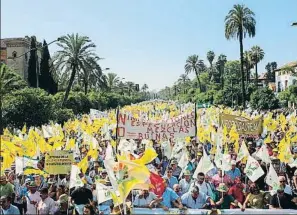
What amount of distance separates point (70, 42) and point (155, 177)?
36309 millimetres

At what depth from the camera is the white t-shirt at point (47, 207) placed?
8.43 m

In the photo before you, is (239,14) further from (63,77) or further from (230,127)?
(230,127)

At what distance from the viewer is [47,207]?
8453 millimetres

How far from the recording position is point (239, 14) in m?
54.3

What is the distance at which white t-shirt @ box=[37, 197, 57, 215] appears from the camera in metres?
8.43

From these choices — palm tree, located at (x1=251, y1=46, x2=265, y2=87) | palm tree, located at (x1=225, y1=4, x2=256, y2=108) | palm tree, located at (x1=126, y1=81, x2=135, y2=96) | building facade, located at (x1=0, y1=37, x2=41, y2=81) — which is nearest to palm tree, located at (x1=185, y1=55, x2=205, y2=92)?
palm tree, located at (x1=251, y1=46, x2=265, y2=87)

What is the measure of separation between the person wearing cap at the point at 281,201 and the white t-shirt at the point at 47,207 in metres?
3.48

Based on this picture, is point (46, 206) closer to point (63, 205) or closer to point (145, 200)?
point (63, 205)

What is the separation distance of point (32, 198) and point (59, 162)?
189cm

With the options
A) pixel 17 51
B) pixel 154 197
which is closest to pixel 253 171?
pixel 154 197

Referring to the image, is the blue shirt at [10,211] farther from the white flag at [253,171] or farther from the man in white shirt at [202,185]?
the white flag at [253,171]

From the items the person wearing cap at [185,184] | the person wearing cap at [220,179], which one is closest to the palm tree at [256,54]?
the person wearing cap at [220,179]

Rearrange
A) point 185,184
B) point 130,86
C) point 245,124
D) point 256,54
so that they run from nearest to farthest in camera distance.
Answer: point 185,184
point 245,124
point 256,54
point 130,86

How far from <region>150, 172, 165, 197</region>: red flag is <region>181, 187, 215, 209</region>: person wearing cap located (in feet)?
1.24
